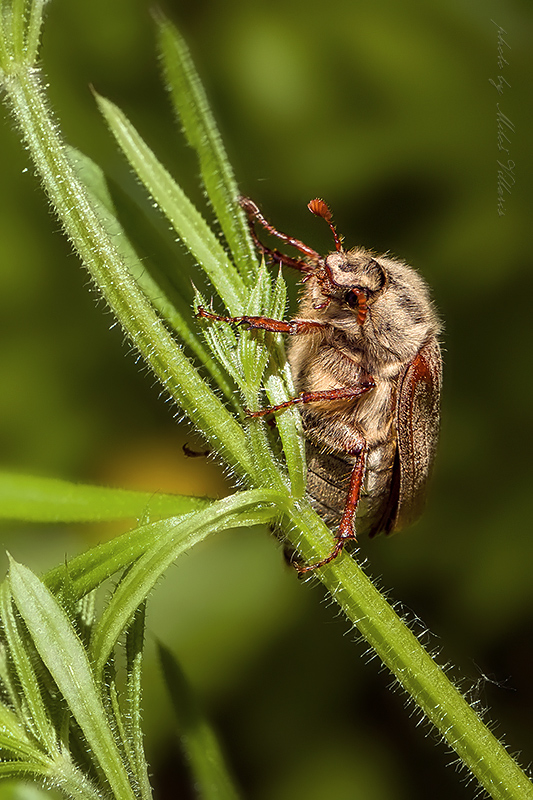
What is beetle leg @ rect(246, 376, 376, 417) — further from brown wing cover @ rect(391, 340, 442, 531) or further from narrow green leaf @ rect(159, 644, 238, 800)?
narrow green leaf @ rect(159, 644, 238, 800)

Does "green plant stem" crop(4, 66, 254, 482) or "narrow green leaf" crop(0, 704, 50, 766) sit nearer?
"narrow green leaf" crop(0, 704, 50, 766)

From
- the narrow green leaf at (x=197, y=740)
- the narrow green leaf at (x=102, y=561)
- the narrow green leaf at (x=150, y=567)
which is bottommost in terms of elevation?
the narrow green leaf at (x=197, y=740)

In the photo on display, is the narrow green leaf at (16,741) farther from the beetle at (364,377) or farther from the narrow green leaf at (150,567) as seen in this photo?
the beetle at (364,377)

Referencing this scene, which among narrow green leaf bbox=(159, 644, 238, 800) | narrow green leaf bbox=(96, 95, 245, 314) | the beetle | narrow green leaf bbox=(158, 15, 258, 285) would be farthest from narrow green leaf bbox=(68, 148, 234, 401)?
narrow green leaf bbox=(159, 644, 238, 800)

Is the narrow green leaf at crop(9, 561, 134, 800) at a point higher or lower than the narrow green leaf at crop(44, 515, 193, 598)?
lower

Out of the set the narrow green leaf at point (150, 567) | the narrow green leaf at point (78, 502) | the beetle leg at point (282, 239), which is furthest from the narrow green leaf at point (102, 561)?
the beetle leg at point (282, 239)

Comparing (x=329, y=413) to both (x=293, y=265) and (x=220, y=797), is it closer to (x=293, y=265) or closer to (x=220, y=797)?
(x=293, y=265)
